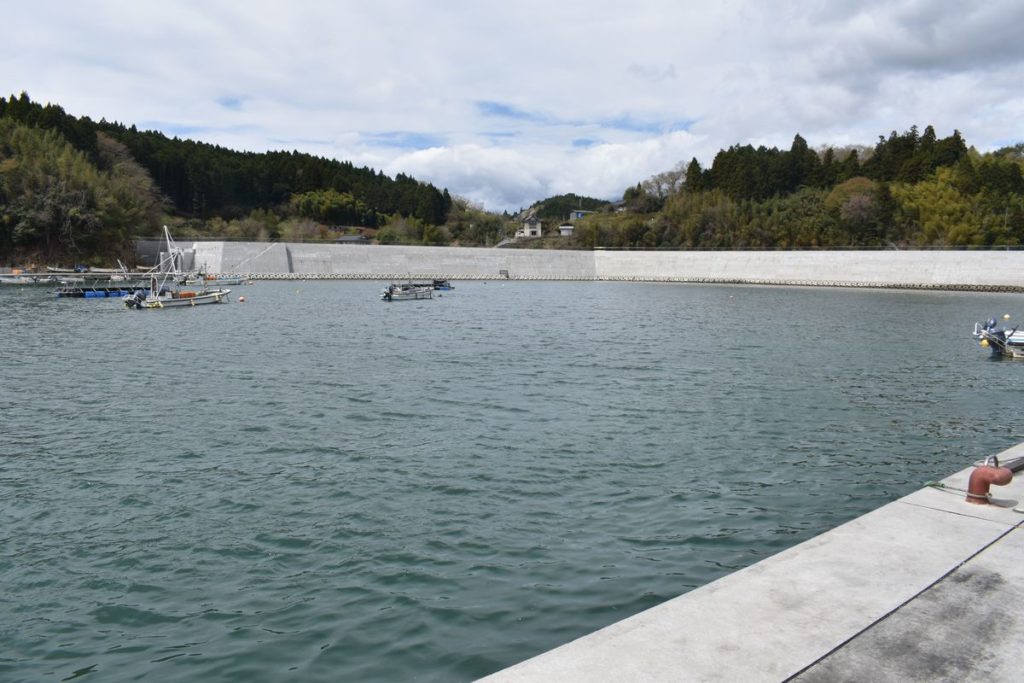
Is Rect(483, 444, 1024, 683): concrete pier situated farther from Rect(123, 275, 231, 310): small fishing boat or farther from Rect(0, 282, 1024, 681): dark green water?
Rect(123, 275, 231, 310): small fishing boat

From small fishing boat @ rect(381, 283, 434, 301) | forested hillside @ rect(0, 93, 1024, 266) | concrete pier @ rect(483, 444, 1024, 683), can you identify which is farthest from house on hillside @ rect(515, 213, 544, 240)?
concrete pier @ rect(483, 444, 1024, 683)

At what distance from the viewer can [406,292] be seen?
54.5 meters

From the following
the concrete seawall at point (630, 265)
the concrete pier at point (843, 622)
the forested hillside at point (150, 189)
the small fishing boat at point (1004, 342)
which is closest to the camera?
the concrete pier at point (843, 622)

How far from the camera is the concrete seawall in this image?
69.9 m

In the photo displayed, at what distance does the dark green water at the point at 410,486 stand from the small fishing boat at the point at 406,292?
27547 mm

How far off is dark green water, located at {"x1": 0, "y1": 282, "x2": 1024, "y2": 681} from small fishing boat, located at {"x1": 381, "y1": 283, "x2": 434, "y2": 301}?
27.5 m

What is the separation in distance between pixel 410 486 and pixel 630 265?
85.8 metres

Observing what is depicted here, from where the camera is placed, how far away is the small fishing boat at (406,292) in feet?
175

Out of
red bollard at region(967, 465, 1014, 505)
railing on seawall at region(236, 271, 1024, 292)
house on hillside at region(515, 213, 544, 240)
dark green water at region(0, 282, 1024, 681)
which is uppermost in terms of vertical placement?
house on hillside at region(515, 213, 544, 240)

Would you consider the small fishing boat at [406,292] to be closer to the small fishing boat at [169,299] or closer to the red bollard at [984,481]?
the small fishing boat at [169,299]

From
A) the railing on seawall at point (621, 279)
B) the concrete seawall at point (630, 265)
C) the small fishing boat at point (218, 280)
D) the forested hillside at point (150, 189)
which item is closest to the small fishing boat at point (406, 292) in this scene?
the small fishing boat at point (218, 280)

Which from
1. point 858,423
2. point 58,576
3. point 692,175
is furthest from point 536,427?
point 692,175

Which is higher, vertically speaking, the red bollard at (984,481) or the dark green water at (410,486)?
the red bollard at (984,481)

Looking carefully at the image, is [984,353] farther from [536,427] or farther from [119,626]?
[119,626]
